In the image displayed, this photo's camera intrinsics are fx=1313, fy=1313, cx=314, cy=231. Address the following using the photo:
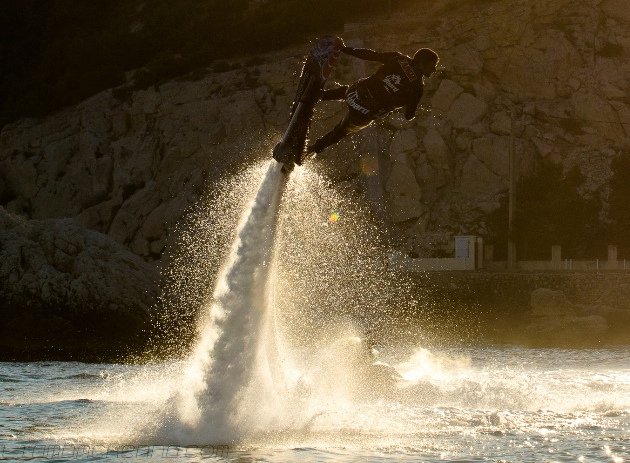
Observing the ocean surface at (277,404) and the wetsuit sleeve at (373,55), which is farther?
the ocean surface at (277,404)

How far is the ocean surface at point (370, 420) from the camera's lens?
62.6ft

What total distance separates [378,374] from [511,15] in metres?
46.1

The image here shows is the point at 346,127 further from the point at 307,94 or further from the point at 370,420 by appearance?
the point at 370,420

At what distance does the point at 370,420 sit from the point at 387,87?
5972mm

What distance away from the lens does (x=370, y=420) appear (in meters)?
22.1

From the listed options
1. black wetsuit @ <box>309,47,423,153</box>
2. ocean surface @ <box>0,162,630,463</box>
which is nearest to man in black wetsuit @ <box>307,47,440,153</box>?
black wetsuit @ <box>309,47,423,153</box>

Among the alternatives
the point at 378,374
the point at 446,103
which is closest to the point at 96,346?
the point at 378,374

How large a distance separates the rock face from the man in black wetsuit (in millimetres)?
20269

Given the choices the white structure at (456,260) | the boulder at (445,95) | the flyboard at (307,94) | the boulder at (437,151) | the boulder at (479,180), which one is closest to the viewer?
the flyboard at (307,94)

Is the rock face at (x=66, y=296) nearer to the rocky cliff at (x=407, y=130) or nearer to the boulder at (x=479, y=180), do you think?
the rocky cliff at (x=407, y=130)

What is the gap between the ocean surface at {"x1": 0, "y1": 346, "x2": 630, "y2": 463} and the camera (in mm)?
19078

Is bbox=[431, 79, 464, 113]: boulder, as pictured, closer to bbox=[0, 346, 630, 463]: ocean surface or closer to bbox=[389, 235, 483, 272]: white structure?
bbox=[389, 235, 483, 272]: white structure

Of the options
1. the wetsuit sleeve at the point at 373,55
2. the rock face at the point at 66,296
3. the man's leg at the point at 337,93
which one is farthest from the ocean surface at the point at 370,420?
the rock face at the point at 66,296

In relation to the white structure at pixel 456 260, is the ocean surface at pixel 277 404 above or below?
below
